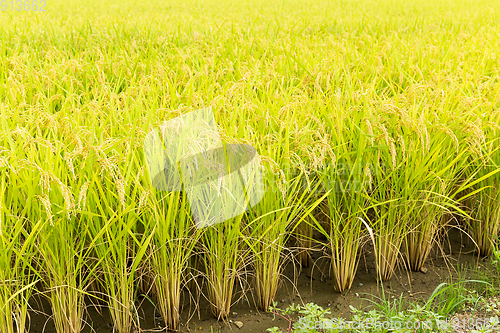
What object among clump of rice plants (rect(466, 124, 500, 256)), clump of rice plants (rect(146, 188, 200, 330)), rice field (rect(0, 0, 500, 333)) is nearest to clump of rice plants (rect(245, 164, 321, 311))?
rice field (rect(0, 0, 500, 333))

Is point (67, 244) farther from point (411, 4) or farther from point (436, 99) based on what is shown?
point (411, 4)

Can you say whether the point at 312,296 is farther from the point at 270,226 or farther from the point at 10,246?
the point at 10,246

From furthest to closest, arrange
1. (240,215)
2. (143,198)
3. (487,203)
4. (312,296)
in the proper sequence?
(487,203)
(312,296)
(240,215)
(143,198)

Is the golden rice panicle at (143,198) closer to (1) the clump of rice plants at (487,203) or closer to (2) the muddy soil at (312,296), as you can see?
(2) the muddy soil at (312,296)

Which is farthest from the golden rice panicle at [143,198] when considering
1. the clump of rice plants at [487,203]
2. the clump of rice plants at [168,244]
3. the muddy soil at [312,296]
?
the clump of rice plants at [487,203]

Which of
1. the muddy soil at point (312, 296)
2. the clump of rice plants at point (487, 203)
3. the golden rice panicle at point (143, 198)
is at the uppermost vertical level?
the golden rice panicle at point (143, 198)

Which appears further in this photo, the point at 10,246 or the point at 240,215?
the point at 240,215

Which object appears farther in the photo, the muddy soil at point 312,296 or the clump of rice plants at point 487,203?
the clump of rice plants at point 487,203

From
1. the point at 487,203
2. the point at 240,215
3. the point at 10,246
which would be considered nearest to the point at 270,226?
the point at 240,215

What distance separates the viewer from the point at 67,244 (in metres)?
1.50

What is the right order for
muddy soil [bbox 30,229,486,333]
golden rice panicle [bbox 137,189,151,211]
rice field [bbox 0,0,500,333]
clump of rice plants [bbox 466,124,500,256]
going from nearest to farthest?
golden rice panicle [bbox 137,189,151,211] → rice field [bbox 0,0,500,333] → muddy soil [bbox 30,229,486,333] → clump of rice plants [bbox 466,124,500,256]

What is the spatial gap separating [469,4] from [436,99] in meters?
7.94

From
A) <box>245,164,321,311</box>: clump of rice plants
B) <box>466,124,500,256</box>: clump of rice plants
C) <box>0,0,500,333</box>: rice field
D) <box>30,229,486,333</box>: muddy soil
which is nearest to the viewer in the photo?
<box>0,0,500,333</box>: rice field

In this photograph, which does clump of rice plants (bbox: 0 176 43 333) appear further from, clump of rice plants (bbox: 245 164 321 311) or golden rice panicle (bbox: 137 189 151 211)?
clump of rice plants (bbox: 245 164 321 311)
